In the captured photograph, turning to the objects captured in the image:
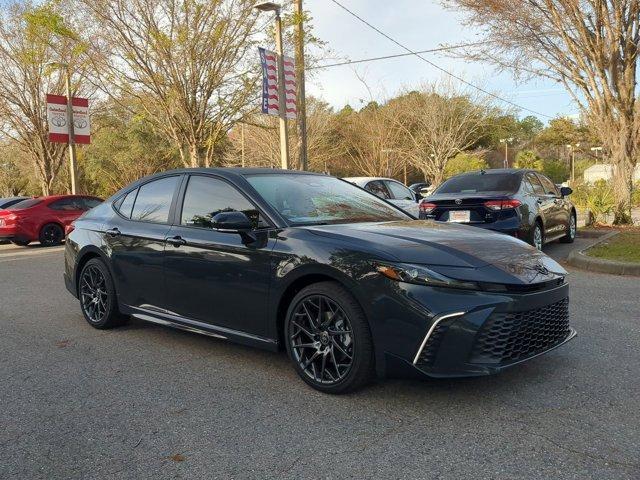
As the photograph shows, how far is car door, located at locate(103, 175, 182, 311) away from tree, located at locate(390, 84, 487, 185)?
29618 mm

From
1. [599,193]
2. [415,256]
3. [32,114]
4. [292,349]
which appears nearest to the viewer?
[415,256]

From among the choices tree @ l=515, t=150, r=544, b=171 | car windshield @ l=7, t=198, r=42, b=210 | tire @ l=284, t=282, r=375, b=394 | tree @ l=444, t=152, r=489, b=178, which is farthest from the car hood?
tree @ l=515, t=150, r=544, b=171

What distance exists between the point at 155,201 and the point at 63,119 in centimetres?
1869

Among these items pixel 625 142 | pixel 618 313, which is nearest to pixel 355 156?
pixel 625 142

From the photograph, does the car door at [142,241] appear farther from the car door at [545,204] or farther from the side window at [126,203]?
the car door at [545,204]

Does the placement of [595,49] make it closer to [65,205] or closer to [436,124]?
[65,205]

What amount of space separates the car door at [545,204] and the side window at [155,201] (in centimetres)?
631

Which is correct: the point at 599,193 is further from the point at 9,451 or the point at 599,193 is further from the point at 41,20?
the point at 41,20

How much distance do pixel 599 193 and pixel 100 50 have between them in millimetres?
14624

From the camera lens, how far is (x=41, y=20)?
16.8 metres

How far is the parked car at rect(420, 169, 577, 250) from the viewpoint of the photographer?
848cm

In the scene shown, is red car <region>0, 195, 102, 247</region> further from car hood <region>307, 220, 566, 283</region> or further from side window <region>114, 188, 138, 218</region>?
car hood <region>307, 220, 566, 283</region>

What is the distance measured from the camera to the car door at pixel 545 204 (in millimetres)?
9391

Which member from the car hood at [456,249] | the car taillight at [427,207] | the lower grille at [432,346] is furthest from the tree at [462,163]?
the lower grille at [432,346]
